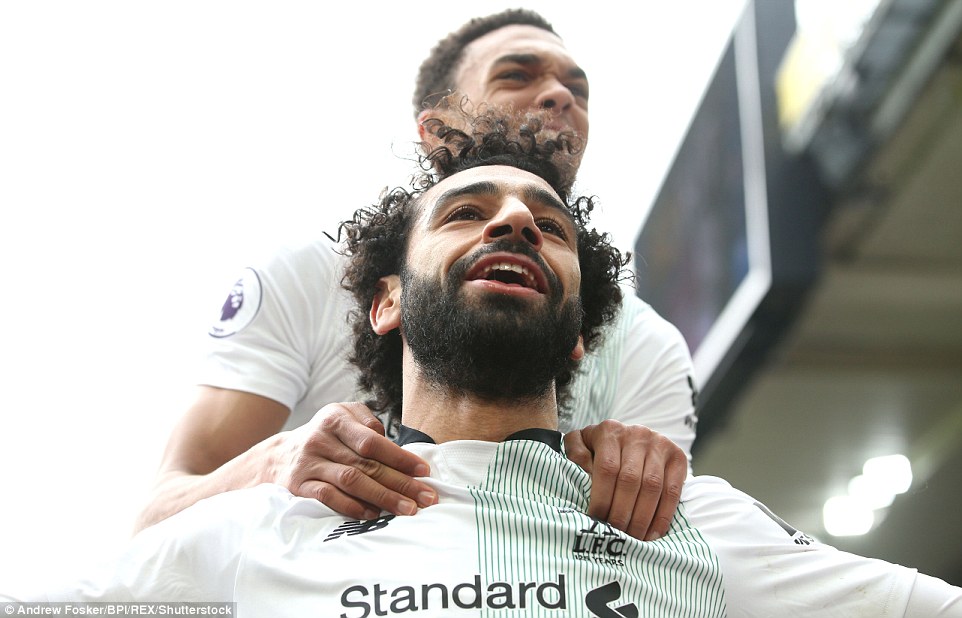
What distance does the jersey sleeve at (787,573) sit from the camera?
162 cm

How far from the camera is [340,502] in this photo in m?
1.66

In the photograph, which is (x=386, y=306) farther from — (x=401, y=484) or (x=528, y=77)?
(x=528, y=77)

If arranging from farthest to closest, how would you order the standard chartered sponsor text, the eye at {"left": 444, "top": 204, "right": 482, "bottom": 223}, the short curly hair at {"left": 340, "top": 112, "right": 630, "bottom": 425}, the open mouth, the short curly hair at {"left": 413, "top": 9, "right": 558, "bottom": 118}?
the short curly hair at {"left": 413, "top": 9, "right": 558, "bottom": 118}
the short curly hair at {"left": 340, "top": 112, "right": 630, "bottom": 425}
the eye at {"left": 444, "top": 204, "right": 482, "bottom": 223}
the open mouth
the standard chartered sponsor text

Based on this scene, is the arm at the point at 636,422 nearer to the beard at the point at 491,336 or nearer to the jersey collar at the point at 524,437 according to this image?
the jersey collar at the point at 524,437

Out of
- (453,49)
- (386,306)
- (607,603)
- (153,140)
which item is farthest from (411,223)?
(153,140)

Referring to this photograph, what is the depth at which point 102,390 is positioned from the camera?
484 cm

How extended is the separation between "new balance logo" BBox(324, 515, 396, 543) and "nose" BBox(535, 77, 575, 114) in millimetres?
1508

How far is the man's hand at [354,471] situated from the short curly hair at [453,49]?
1679 mm

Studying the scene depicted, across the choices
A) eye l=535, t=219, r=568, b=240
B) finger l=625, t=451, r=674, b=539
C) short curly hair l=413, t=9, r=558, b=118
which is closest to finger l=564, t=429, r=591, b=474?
finger l=625, t=451, r=674, b=539

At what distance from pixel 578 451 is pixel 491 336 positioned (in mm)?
245

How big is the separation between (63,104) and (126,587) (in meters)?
3.83

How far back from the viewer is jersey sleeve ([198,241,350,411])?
2.43m

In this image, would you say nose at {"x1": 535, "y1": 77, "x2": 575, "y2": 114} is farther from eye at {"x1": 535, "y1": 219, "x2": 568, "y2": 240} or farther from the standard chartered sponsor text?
the standard chartered sponsor text

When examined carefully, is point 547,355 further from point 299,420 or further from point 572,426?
point 299,420
